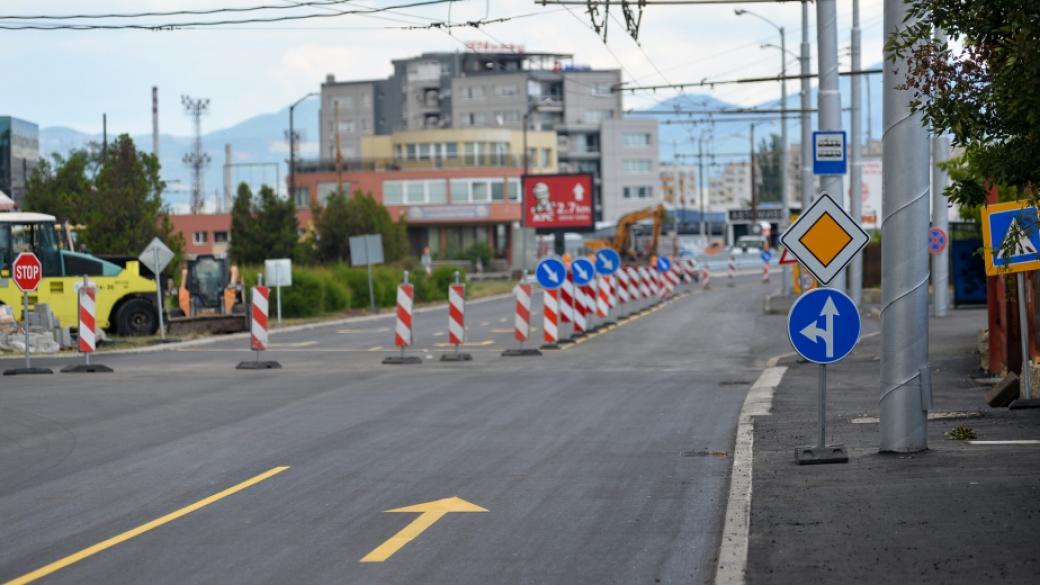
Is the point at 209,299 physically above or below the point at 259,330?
below

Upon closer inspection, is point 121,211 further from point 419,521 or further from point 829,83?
point 419,521

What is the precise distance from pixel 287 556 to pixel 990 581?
423cm

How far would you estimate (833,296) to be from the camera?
12.9m

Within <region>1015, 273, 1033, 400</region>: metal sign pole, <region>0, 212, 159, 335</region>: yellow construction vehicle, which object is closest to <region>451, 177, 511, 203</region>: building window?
<region>0, 212, 159, 335</region>: yellow construction vehicle

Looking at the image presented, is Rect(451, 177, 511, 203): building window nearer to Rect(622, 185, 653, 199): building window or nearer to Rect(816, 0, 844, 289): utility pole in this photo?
Rect(622, 185, 653, 199): building window

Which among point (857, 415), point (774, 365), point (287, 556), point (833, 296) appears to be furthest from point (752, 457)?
point (774, 365)

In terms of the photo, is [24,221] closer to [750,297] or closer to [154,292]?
[154,292]

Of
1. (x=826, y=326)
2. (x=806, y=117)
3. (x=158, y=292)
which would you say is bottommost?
(x=158, y=292)

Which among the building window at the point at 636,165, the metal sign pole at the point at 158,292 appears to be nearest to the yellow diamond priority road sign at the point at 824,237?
the metal sign pole at the point at 158,292

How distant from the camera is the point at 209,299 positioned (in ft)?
159

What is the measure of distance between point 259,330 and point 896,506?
18.7m

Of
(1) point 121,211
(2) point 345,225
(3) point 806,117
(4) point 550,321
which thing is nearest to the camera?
(4) point 550,321

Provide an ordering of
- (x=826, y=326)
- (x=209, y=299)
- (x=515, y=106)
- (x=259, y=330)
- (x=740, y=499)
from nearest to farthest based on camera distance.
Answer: (x=740, y=499)
(x=826, y=326)
(x=259, y=330)
(x=209, y=299)
(x=515, y=106)

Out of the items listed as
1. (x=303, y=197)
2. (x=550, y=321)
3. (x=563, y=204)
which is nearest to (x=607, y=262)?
(x=550, y=321)
